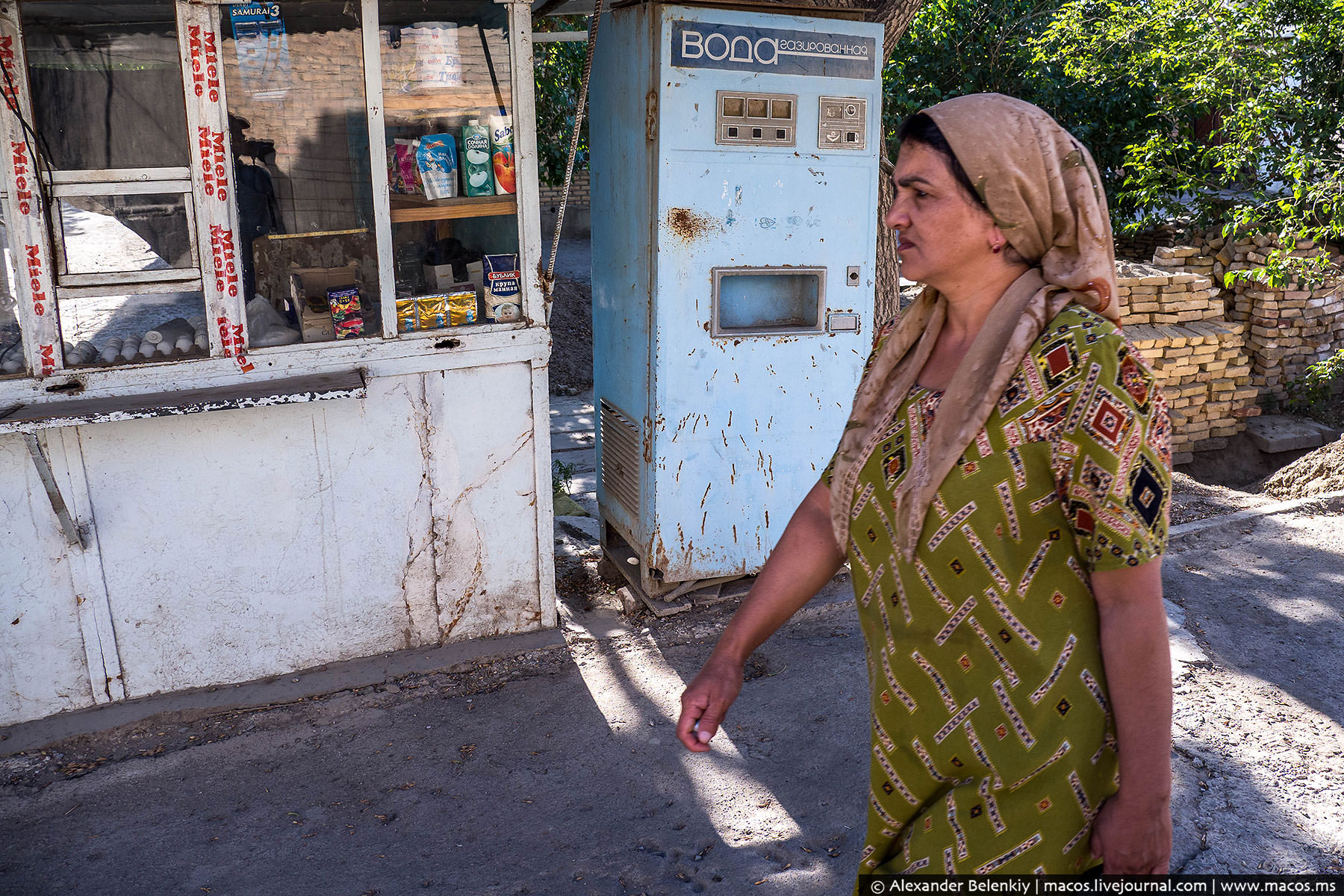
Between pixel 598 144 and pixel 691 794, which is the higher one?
pixel 598 144

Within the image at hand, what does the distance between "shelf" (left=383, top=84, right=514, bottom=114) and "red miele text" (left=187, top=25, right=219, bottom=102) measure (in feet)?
1.74

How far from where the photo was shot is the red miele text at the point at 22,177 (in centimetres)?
292

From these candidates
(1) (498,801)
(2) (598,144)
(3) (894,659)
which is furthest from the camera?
(2) (598,144)

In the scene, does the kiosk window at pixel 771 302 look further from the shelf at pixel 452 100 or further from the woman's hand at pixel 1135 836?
the woman's hand at pixel 1135 836

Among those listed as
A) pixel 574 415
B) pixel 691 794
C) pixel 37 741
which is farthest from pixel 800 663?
pixel 574 415

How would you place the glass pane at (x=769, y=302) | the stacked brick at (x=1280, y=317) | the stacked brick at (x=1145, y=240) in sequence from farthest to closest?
1. the stacked brick at (x=1145, y=240)
2. the stacked brick at (x=1280, y=317)
3. the glass pane at (x=769, y=302)

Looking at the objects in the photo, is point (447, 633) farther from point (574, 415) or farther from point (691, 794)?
point (574, 415)

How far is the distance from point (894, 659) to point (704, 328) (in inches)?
93.0

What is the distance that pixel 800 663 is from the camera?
375cm

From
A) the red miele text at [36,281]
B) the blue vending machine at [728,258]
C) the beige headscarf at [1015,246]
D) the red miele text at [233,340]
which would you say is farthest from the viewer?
the blue vending machine at [728,258]

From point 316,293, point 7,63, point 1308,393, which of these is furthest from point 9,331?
point 1308,393

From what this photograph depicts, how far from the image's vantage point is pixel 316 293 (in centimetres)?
340

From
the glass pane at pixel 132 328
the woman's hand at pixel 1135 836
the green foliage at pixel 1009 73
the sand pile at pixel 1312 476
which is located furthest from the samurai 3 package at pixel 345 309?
the green foliage at pixel 1009 73

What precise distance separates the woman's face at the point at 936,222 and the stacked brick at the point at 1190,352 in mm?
5200
